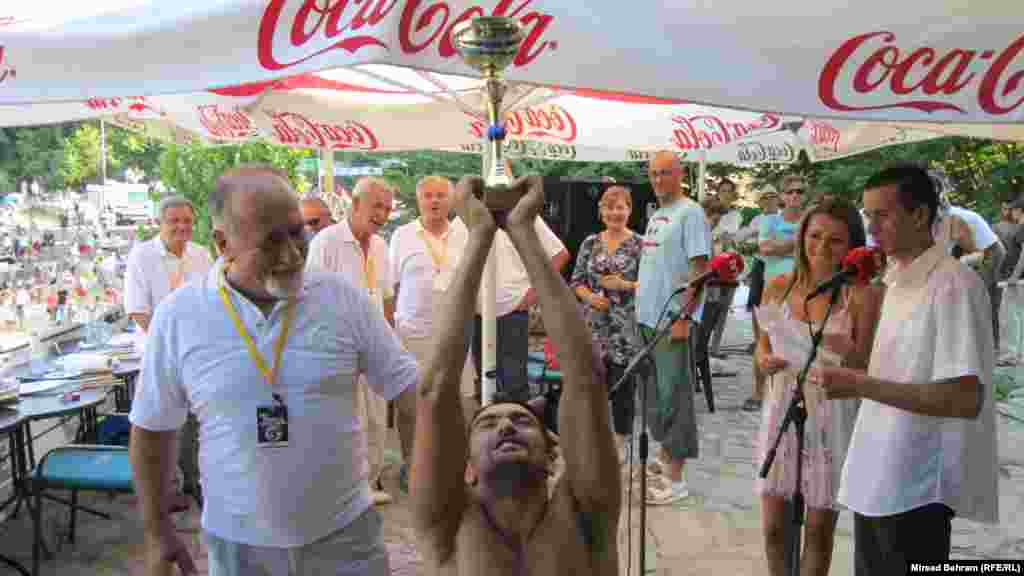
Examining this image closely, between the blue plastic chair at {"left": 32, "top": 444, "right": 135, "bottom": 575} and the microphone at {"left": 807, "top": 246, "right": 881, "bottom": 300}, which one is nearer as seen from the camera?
the microphone at {"left": 807, "top": 246, "right": 881, "bottom": 300}

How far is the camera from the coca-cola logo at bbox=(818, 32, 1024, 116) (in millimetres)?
2137

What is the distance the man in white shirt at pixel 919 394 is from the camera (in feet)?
7.14

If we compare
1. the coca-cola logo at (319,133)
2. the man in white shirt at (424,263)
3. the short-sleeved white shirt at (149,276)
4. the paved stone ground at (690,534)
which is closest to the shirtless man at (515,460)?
the paved stone ground at (690,534)

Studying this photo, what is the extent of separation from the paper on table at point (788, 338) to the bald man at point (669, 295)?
1771mm

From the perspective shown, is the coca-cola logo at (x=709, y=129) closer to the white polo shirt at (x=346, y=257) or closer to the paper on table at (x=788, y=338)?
the white polo shirt at (x=346, y=257)

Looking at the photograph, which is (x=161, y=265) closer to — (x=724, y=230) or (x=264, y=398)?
(x=264, y=398)

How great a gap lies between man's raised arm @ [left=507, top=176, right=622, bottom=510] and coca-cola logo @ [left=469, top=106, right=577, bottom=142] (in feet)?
18.3

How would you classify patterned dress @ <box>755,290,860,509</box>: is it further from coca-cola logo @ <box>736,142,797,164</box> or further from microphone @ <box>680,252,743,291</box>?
coca-cola logo @ <box>736,142,797,164</box>

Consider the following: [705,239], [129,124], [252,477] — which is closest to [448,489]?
[252,477]

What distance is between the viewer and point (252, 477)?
1956 mm

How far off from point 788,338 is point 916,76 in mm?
940

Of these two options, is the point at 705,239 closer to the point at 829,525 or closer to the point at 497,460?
the point at 829,525

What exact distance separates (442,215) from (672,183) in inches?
62.4

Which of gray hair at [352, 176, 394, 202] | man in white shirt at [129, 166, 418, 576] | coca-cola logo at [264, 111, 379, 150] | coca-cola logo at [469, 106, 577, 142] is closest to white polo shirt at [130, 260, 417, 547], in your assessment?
man in white shirt at [129, 166, 418, 576]
